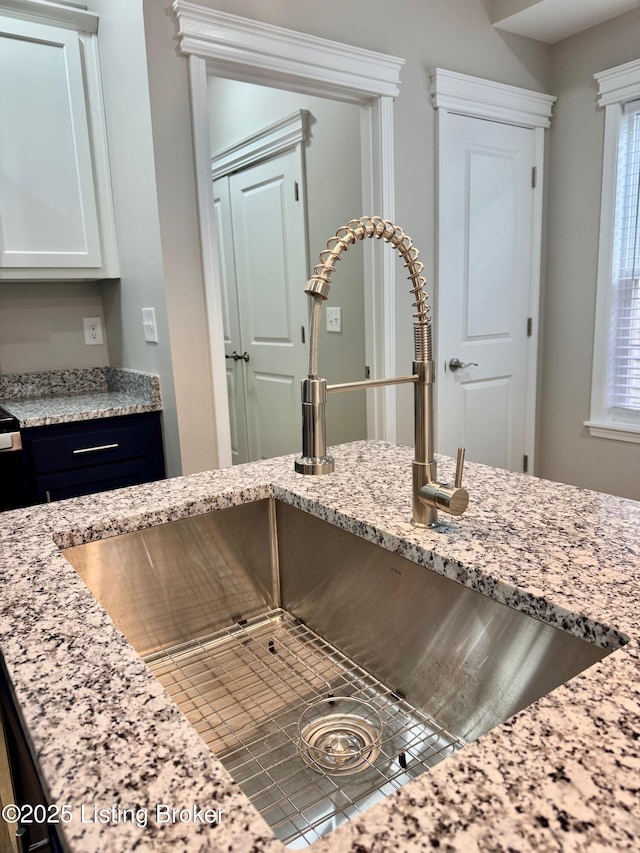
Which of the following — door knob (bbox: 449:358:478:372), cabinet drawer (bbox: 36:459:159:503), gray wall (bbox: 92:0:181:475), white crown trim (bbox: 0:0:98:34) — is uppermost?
white crown trim (bbox: 0:0:98:34)

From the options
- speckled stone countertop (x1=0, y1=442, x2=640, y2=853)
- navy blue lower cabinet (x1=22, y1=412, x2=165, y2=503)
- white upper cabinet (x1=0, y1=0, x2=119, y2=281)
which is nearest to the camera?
speckled stone countertop (x1=0, y1=442, x2=640, y2=853)

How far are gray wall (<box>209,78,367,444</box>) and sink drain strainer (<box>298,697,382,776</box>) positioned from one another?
219 centimetres

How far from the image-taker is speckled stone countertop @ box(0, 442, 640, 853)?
45 centimetres

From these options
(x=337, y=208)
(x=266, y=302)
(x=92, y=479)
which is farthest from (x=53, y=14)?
(x=92, y=479)

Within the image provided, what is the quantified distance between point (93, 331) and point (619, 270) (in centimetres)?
263

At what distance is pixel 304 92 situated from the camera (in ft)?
8.29

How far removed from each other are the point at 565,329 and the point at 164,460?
224cm

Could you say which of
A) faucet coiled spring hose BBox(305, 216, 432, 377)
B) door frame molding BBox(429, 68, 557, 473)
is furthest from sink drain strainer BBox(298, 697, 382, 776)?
door frame molding BBox(429, 68, 557, 473)

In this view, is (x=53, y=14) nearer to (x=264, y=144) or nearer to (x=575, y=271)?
(x=264, y=144)

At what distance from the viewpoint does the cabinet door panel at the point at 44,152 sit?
2428 mm

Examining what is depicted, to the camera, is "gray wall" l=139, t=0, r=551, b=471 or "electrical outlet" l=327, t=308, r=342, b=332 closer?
"gray wall" l=139, t=0, r=551, b=471

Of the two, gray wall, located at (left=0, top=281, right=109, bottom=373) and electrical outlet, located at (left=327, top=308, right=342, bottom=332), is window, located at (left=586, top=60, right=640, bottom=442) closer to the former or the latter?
electrical outlet, located at (left=327, top=308, right=342, bottom=332)

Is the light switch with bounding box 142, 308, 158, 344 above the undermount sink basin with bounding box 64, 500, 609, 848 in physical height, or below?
above

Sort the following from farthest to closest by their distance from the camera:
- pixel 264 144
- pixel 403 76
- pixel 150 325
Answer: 1. pixel 264 144
2. pixel 403 76
3. pixel 150 325
